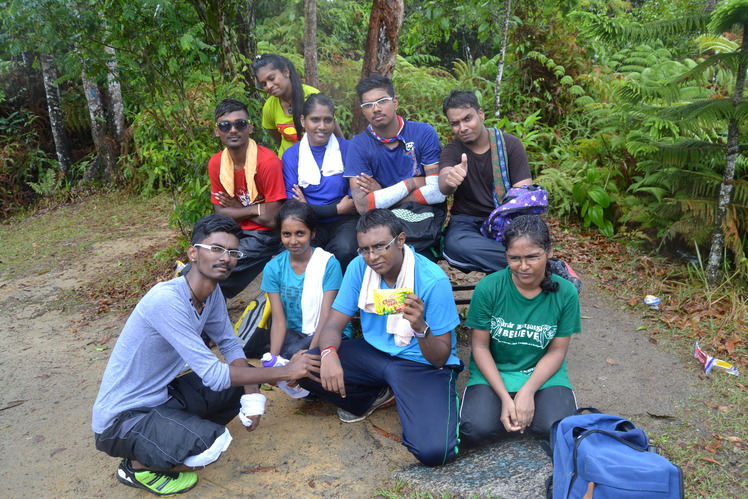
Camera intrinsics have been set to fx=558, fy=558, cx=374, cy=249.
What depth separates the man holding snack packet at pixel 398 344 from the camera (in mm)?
3057

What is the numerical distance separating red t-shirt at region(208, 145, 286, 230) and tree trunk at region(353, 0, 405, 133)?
2.27 metres

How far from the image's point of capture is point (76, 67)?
5.66m

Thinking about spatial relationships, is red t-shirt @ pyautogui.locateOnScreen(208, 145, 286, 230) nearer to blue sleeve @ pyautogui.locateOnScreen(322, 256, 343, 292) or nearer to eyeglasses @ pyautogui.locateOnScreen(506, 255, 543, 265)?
blue sleeve @ pyautogui.locateOnScreen(322, 256, 343, 292)

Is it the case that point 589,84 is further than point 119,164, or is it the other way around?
point 119,164

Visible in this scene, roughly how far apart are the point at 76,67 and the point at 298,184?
2993 mm

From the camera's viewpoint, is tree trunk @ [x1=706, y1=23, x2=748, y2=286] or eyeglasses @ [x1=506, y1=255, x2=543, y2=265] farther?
tree trunk @ [x1=706, y1=23, x2=748, y2=286]

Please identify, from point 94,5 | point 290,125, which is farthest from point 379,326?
point 94,5

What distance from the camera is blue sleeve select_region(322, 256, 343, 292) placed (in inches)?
150

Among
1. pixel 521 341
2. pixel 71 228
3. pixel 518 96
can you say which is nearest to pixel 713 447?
pixel 521 341

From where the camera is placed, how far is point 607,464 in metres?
2.29

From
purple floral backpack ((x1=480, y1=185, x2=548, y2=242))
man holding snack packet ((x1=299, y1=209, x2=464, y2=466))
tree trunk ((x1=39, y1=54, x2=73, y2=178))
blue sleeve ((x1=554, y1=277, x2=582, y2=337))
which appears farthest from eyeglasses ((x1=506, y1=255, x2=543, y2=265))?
tree trunk ((x1=39, y1=54, x2=73, y2=178))

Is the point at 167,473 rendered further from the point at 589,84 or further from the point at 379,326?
the point at 589,84

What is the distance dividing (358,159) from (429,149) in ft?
1.80

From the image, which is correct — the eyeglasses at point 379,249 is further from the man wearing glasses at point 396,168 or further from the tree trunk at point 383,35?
the tree trunk at point 383,35
